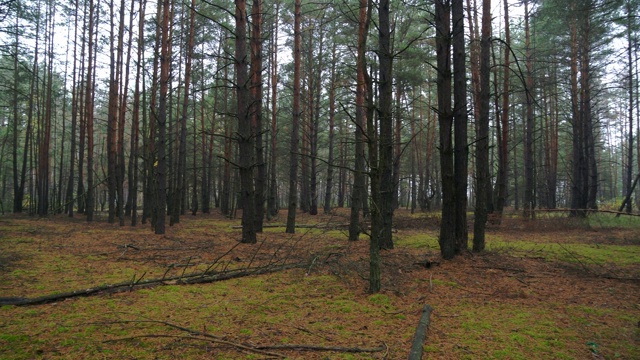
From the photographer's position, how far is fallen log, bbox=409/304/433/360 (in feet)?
9.43

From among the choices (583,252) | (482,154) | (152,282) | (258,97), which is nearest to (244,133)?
(258,97)

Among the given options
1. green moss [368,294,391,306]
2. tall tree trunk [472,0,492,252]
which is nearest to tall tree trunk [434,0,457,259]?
tall tree trunk [472,0,492,252]

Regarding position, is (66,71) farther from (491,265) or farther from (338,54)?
(491,265)

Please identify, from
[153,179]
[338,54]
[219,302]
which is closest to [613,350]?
[219,302]

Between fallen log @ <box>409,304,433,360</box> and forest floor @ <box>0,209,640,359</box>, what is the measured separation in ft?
0.26

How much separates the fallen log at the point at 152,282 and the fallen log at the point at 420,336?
9.43 ft

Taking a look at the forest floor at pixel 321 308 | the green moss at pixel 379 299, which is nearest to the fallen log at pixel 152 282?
the forest floor at pixel 321 308

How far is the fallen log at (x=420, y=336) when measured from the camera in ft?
9.43

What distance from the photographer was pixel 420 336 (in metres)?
3.22

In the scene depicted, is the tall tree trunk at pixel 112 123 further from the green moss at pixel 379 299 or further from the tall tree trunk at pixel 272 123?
the green moss at pixel 379 299

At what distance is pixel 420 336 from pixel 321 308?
51.9 inches

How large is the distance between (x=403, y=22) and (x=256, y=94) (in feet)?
32.1

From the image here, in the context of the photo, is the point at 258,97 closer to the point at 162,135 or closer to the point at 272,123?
the point at 162,135

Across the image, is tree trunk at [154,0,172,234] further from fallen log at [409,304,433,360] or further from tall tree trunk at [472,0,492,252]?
fallen log at [409,304,433,360]
